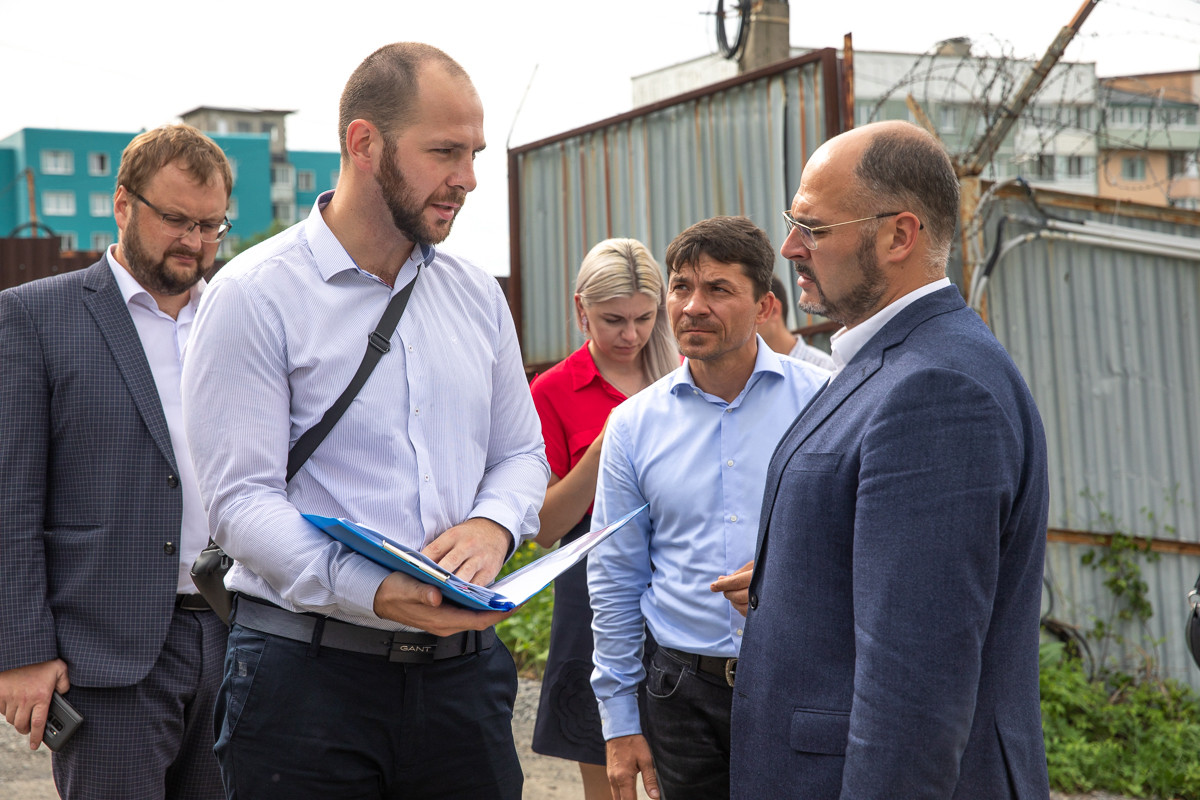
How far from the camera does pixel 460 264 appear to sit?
8.31ft

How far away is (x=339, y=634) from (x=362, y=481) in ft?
1.02

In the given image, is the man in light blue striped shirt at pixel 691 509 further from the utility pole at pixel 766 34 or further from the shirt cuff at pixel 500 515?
the utility pole at pixel 766 34

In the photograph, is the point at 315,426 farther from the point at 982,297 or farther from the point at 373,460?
the point at 982,297

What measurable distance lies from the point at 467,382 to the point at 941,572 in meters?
1.15

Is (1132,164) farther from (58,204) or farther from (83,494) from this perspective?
(58,204)

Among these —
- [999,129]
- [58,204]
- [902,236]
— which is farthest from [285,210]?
[902,236]

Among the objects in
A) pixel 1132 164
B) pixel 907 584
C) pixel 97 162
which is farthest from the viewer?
pixel 97 162

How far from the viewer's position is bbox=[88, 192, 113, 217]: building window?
2615 inches

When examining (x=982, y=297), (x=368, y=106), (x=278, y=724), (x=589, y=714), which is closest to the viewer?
(x=278, y=724)

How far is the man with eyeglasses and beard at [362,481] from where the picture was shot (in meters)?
2.03

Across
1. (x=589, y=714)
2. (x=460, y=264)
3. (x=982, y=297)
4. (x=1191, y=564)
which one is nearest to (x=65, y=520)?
(x=460, y=264)

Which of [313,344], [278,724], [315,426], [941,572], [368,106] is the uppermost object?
[368,106]

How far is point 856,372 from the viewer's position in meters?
1.85

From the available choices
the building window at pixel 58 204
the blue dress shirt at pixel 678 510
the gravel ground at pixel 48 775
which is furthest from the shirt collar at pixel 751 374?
the building window at pixel 58 204
